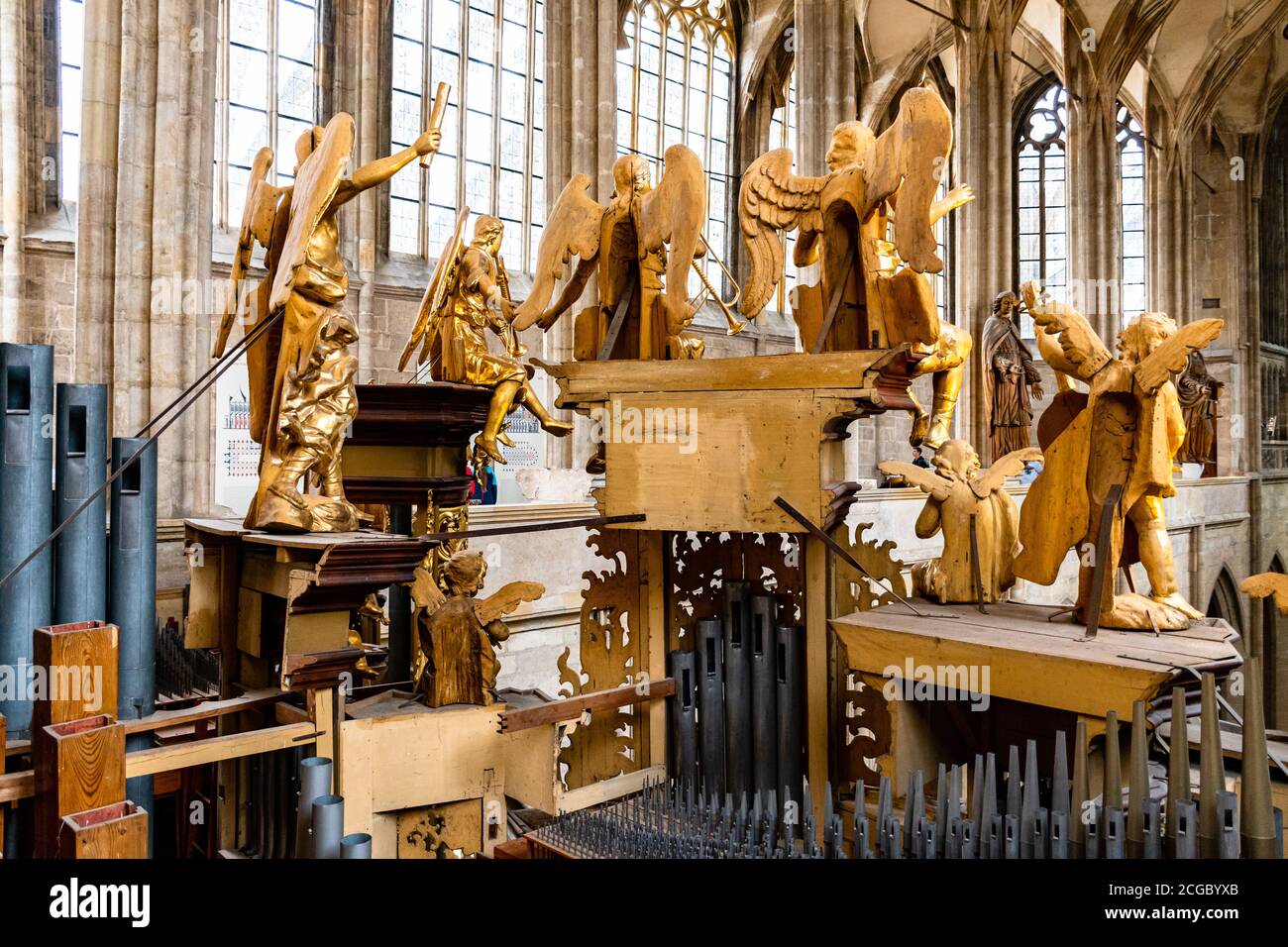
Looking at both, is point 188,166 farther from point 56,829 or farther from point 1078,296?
point 1078,296

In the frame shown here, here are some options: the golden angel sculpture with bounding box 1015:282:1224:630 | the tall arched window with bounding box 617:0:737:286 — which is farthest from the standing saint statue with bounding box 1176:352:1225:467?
the golden angel sculpture with bounding box 1015:282:1224:630

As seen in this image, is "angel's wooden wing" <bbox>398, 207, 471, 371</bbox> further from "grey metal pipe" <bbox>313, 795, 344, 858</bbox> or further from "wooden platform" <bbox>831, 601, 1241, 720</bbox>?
"grey metal pipe" <bbox>313, 795, 344, 858</bbox>

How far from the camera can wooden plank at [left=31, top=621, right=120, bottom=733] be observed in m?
2.02

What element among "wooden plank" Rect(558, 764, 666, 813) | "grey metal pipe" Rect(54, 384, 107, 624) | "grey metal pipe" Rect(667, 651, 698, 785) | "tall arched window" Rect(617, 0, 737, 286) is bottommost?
"wooden plank" Rect(558, 764, 666, 813)

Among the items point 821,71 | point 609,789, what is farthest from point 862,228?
point 821,71

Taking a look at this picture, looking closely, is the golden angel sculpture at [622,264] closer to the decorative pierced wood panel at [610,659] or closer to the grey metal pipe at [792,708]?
the decorative pierced wood panel at [610,659]

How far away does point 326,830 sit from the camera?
1952 mm

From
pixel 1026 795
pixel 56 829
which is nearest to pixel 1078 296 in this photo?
pixel 1026 795

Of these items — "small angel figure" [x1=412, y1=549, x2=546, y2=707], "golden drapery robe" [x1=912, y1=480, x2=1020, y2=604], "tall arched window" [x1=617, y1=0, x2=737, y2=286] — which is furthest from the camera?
"tall arched window" [x1=617, y1=0, x2=737, y2=286]

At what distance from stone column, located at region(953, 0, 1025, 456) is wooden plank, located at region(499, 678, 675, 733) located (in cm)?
1114

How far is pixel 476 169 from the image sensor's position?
40.9 ft

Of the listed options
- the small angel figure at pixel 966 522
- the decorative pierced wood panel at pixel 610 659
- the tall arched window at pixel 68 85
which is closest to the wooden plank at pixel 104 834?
the decorative pierced wood panel at pixel 610 659
